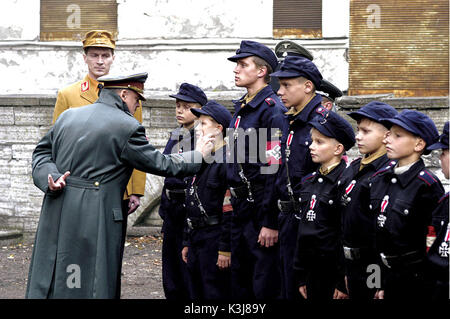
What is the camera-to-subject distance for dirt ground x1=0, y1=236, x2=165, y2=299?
27.2 feet

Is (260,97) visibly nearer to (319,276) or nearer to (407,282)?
(319,276)

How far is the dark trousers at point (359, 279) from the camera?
525 cm

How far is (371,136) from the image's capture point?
18.0 feet

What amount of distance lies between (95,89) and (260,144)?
5.50ft

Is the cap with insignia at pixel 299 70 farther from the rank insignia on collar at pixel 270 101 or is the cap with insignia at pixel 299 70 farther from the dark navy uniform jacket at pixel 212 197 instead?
the dark navy uniform jacket at pixel 212 197

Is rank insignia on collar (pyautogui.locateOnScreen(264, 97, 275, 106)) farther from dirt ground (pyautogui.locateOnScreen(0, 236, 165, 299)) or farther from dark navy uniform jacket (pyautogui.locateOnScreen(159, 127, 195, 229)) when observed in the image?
dirt ground (pyautogui.locateOnScreen(0, 236, 165, 299))

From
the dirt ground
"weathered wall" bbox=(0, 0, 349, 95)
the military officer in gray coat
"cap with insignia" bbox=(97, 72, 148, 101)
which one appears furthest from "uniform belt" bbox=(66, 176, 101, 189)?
"weathered wall" bbox=(0, 0, 349, 95)

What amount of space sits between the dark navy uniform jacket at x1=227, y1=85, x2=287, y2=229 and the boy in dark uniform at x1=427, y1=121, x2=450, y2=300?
173cm

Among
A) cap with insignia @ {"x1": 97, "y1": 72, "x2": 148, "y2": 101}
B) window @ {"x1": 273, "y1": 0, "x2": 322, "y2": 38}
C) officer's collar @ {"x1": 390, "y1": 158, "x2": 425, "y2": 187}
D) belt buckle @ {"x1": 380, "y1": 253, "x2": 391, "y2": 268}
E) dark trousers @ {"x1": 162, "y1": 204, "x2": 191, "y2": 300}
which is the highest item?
window @ {"x1": 273, "y1": 0, "x2": 322, "y2": 38}

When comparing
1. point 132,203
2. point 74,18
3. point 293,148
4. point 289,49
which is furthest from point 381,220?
point 74,18

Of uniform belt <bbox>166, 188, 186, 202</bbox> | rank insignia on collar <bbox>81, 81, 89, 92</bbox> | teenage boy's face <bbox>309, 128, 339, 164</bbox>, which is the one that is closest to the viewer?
teenage boy's face <bbox>309, 128, 339, 164</bbox>

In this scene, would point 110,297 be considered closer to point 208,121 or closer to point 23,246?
A: point 208,121

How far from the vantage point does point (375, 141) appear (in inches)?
216
